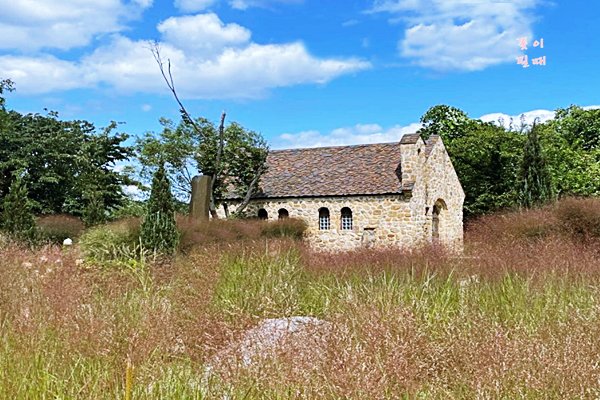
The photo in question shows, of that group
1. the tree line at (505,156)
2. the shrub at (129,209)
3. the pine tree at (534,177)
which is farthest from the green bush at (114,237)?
the tree line at (505,156)

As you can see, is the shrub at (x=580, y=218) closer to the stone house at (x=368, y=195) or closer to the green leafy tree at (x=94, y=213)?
the stone house at (x=368, y=195)

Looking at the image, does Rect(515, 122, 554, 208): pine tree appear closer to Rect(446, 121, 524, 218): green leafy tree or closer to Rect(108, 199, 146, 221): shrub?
Rect(446, 121, 524, 218): green leafy tree

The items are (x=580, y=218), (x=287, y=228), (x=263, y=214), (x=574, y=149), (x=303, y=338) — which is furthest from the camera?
(x=574, y=149)

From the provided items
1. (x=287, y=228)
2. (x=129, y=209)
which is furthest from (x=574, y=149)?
(x=129, y=209)

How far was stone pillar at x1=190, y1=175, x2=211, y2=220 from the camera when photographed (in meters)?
19.1

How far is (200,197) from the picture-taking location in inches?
765

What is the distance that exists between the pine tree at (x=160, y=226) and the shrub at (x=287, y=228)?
559 centimetres

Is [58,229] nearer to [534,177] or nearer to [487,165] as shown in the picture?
[534,177]

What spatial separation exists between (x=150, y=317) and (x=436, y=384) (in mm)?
2052

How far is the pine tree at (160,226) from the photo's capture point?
13.7 meters

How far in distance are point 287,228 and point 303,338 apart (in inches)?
673

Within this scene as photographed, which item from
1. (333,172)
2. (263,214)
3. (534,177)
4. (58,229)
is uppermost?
(333,172)

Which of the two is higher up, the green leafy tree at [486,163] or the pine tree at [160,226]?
the green leafy tree at [486,163]

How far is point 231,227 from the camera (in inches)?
682
